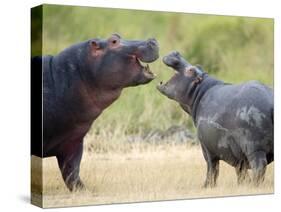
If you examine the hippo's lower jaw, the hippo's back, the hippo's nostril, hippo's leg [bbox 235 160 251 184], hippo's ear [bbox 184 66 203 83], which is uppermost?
the hippo's nostril

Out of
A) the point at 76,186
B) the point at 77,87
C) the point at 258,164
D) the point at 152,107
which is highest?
the point at 77,87

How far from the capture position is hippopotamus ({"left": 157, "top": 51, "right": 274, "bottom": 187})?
13656 mm

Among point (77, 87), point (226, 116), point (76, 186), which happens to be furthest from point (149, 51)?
point (76, 186)

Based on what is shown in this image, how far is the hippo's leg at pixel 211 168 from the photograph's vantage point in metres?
13.8

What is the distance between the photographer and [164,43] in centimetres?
1376

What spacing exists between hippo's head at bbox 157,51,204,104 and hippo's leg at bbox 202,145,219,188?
0.93 metres

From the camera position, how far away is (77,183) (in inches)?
506

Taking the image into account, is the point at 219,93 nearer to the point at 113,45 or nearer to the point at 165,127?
the point at 165,127

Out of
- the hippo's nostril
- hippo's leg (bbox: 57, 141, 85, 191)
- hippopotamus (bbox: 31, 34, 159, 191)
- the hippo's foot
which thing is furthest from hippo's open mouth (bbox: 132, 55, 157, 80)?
the hippo's foot

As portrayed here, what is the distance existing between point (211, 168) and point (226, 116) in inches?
33.7

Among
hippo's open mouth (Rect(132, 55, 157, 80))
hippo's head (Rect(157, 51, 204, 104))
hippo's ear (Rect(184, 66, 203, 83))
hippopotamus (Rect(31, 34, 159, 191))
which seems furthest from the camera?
hippo's ear (Rect(184, 66, 203, 83))

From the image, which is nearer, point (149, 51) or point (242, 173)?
point (149, 51)

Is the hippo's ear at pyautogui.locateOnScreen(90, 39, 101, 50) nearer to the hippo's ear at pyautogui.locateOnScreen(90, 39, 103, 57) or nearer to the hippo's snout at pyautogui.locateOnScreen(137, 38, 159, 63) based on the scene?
the hippo's ear at pyautogui.locateOnScreen(90, 39, 103, 57)

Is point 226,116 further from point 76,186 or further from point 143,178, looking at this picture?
point 76,186
